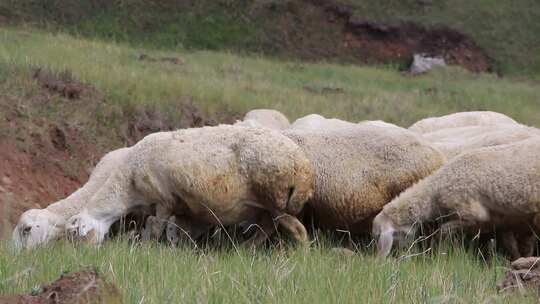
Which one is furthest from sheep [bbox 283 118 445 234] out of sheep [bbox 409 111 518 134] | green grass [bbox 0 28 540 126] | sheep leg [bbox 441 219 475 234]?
green grass [bbox 0 28 540 126]

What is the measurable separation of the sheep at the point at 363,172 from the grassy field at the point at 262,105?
379mm

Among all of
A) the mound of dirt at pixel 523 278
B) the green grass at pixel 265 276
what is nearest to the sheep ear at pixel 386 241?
the green grass at pixel 265 276

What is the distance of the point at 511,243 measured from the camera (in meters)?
6.16

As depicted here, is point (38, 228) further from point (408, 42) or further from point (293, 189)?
point (408, 42)

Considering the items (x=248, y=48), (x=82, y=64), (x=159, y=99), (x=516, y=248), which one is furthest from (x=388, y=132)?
(x=248, y=48)

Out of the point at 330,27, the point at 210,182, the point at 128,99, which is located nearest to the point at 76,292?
the point at 210,182

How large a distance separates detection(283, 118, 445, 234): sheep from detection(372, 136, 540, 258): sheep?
1.41ft

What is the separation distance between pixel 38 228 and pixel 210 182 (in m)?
1.42

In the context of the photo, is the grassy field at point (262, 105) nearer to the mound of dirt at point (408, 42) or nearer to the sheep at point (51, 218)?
the sheep at point (51, 218)

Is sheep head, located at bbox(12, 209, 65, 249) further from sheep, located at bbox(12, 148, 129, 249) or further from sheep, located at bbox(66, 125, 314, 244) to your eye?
sheep, located at bbox(66, 125, 314, 244)

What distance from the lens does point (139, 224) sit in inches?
295

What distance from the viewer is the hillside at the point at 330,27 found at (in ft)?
78.4

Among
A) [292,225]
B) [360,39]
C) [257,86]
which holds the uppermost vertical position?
[292,225]

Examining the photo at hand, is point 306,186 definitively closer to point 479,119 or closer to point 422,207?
point 422,207
